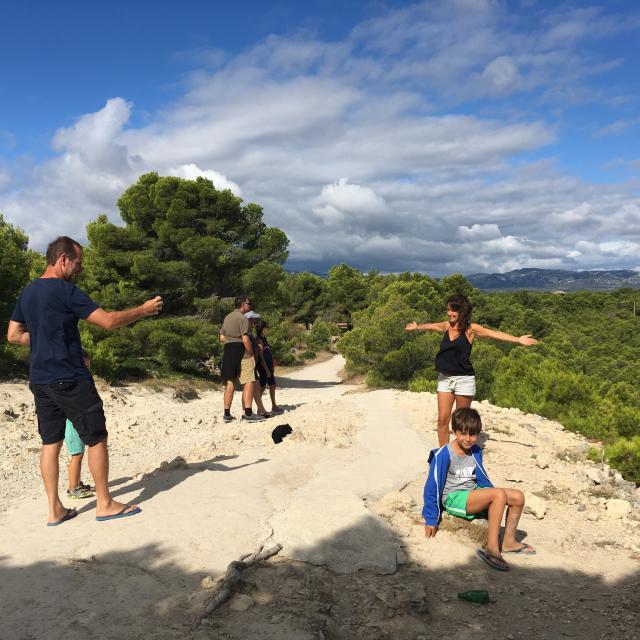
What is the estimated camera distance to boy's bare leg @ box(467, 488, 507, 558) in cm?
383

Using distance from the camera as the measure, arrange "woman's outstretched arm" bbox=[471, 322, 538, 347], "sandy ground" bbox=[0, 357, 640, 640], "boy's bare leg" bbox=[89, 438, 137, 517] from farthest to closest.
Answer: "woman's outstretched arm" bbox=[471, 322, 538, 347], "boy's bare leg" bbox=[89, 438, 137, 517], "sandy ground" bbox=[0, 357, 640, 640]

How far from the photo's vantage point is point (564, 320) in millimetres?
46281

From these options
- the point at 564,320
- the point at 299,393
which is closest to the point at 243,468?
the point at 299,393

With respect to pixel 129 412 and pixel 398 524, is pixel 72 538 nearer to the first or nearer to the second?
pixel 398 524

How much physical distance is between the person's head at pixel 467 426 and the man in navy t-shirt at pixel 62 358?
2374mm

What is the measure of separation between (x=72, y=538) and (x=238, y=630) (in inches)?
63.1

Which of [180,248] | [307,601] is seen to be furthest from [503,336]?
[180,248]

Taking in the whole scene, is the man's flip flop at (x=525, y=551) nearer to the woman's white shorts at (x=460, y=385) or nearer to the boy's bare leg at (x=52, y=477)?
the woman's white shorts at (x=460, y=385)

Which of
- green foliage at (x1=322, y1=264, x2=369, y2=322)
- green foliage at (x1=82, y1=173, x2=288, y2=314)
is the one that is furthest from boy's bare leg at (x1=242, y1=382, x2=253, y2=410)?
green foliage at (x1=322, y1=264, x2=369, y2=322)

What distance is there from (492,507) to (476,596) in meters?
0.70

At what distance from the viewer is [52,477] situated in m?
3.94

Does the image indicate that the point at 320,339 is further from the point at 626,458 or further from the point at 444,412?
the point at 444,412

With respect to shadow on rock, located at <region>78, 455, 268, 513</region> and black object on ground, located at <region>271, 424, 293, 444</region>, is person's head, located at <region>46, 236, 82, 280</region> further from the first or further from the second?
black object on ground, located at <region>271, 424, 293, 444</region>

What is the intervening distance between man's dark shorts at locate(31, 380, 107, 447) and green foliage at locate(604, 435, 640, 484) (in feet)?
23.6
